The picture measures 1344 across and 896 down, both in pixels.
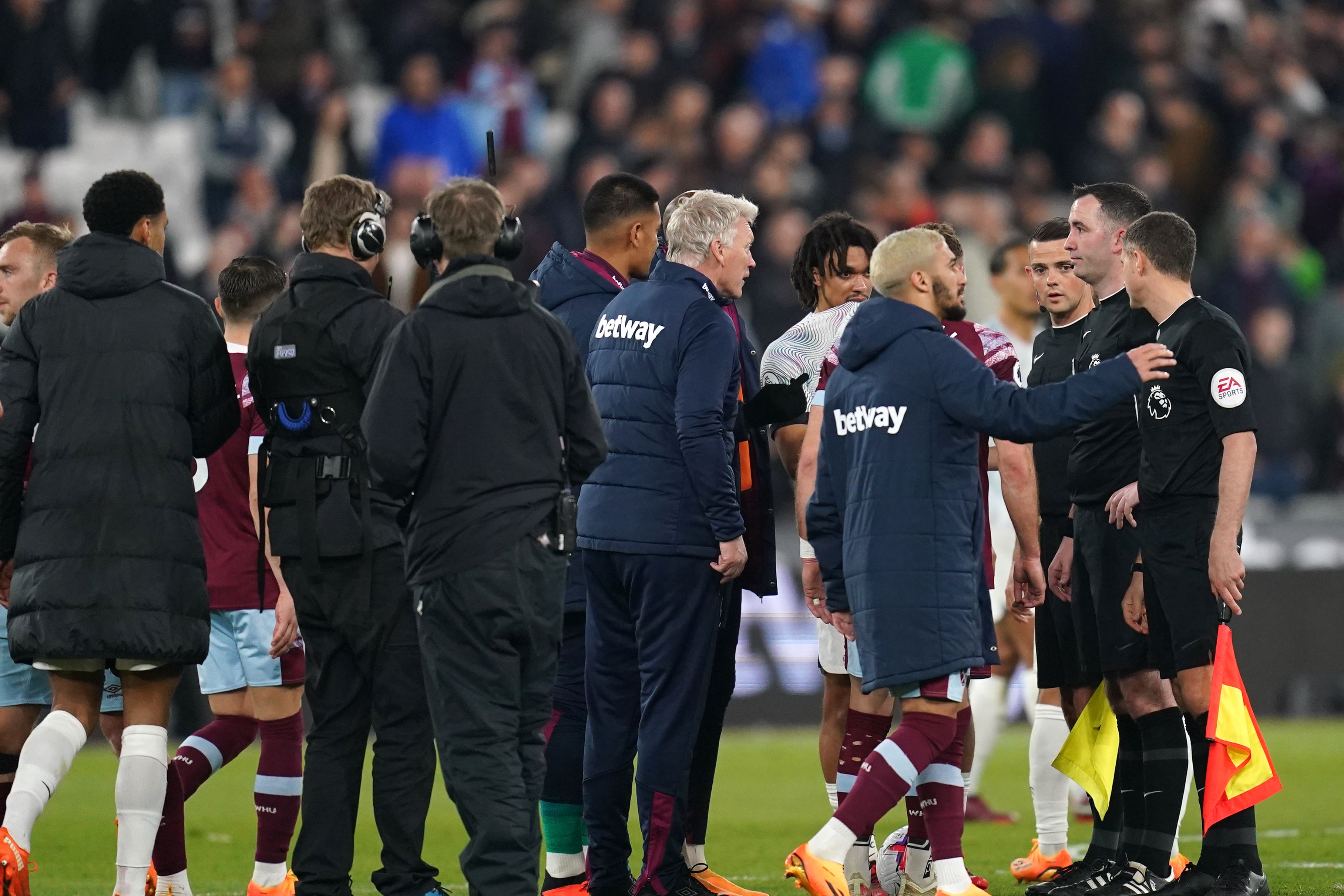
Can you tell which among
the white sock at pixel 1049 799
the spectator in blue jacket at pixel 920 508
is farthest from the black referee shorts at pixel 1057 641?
the spectator in blue jacket at pixel 920 508

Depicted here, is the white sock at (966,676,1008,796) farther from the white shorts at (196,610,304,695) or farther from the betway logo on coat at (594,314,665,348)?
the white shorts at (196,610,304,695)

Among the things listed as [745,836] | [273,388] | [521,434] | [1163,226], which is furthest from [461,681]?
[745,836]

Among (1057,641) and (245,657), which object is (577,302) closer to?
(245,657)

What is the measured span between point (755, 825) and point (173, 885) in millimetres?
3589

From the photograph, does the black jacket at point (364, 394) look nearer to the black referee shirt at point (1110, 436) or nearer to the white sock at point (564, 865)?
the white sock at point (564, 865)

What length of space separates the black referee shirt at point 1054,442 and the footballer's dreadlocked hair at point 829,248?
85cm

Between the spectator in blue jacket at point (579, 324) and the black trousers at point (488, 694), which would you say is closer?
the black trousers at point (488, 694)

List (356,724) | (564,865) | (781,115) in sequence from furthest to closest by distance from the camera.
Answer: (781,115)
(564,865)
(356,724)

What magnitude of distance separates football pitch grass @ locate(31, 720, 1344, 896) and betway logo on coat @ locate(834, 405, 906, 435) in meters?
2.03

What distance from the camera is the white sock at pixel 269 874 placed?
673 centimetres

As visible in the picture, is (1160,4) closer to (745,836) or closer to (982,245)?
(982,245)

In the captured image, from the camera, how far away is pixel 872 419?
6.36 metres

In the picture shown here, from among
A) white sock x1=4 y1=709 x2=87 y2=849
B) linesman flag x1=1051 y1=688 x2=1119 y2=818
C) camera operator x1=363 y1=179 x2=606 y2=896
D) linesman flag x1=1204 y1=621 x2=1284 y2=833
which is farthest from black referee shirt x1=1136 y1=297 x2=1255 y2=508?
white sock x1=4 y1=709 x2=87 y2=849

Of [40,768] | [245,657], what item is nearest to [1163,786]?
[245,657]
